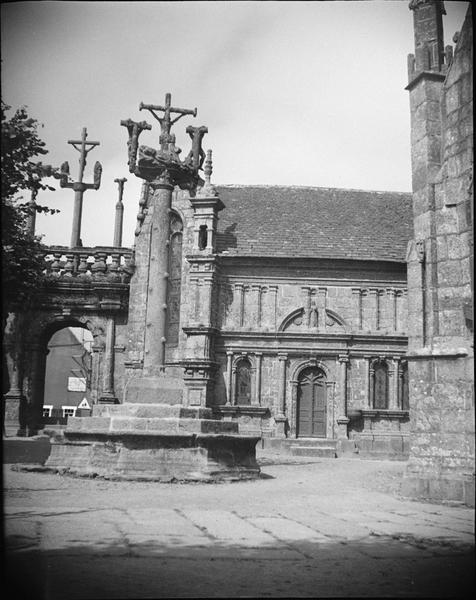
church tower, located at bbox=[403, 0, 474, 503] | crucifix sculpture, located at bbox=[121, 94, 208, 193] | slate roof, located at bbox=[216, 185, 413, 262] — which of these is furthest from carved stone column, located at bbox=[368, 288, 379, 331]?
church tower, located at bbox=[403, 0, 474, 503]

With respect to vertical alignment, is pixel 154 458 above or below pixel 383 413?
below

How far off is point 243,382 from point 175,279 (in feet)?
17.3

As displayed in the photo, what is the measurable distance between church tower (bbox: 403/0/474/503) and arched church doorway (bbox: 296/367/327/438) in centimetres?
1820

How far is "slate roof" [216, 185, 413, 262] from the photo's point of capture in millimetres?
29297

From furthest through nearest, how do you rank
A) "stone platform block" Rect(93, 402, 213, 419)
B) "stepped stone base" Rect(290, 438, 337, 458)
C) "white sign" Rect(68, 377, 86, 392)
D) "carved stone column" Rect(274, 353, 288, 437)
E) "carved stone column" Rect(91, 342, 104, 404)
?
"white sign" Rect(68, 377, 86, 392), "carved stone column" Rect(91, 342, 104, 404), "carved stone column" Rect(274, 353, 288, 437), "stepped stone base" Rect(290, 438, 337, 458), "stone platform block" Rect(93, 402, 213, 419)

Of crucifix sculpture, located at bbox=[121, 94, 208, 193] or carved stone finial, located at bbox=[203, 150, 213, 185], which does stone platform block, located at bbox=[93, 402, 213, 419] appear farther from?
carved stone finial, located at bbox=[203, 150, 213, 185]

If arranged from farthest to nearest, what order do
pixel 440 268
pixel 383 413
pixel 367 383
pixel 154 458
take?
pixel 367 383 → pixel 383 413 → pixel 154 458 → pixel 440 268

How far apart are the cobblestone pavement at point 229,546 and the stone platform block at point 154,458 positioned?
185cm

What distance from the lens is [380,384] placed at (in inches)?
1114

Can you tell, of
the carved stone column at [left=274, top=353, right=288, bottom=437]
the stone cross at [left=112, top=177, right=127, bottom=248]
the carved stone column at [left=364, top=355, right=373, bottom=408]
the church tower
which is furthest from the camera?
the stone cross at [left=112, top=177, right=127, bottom=248]

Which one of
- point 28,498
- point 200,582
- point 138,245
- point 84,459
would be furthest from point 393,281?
point 200,582

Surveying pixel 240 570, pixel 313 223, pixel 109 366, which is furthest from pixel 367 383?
pixel 240 570

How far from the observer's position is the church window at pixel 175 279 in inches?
1107

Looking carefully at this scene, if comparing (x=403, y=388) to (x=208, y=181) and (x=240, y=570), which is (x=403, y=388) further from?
(x=240, y=570)
